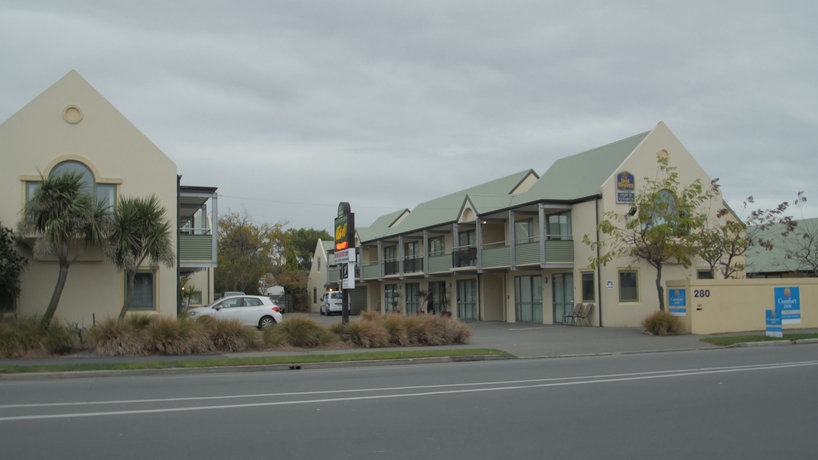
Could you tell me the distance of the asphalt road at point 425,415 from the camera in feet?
24.4

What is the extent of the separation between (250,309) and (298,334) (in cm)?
798

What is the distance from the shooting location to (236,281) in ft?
175

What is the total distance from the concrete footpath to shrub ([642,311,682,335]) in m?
0.40

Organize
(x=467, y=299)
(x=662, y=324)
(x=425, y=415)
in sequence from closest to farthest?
(x=425, y=415) < (x=662, y=324) < (x=467, y=299)

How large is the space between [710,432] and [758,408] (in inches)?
74.9

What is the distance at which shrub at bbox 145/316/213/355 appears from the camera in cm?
1775

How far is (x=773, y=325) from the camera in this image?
22.5 meters

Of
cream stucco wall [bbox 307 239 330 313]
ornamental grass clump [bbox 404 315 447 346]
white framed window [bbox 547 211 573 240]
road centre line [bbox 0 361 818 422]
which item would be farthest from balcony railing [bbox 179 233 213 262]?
cream stucco wall [bbox 307 239 330 313]

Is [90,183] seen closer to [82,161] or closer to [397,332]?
[82,161]

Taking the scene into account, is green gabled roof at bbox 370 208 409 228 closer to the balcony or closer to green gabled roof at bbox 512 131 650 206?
green gabled roof at bbox 512 131 650 206

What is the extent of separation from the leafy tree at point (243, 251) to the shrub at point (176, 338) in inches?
1381

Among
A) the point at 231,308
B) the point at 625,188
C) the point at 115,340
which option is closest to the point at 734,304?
the point at 625,188

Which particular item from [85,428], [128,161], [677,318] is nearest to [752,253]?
[677,318]

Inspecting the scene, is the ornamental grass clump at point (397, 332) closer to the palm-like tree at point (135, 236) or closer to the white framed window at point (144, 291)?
the palm-like tree at point (135, 236)
